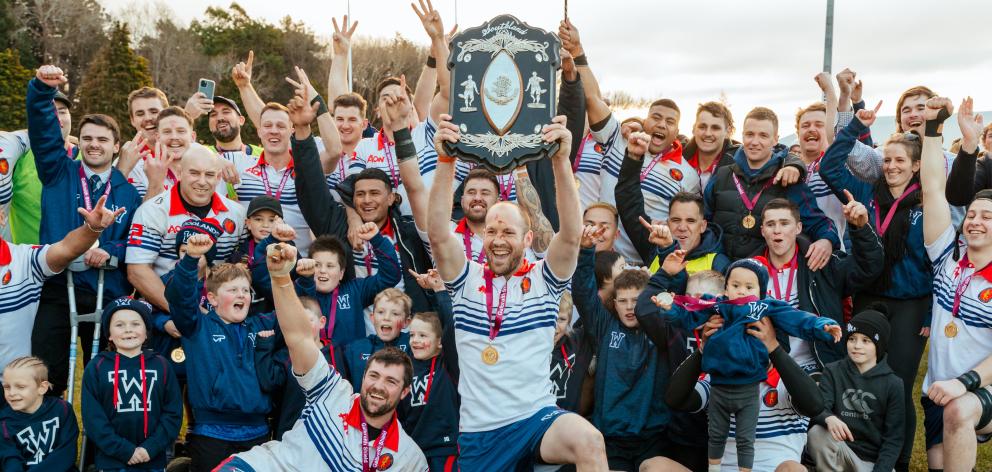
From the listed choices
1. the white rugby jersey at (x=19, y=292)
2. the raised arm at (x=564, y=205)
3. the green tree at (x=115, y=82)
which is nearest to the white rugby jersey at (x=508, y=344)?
the raised arm at (x=564, y=205)

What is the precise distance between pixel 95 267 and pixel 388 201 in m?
Result: 2.16

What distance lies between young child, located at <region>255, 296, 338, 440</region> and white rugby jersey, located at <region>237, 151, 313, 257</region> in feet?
3.70

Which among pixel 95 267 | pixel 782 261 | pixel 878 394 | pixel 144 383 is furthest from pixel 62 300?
pixel 878 394

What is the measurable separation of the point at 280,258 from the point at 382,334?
3.71 feet

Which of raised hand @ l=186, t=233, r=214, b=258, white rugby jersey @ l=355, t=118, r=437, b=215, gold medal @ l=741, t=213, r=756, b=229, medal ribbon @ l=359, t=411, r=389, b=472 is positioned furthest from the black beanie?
raised hand @ l=186, t=233, r=214, b=258

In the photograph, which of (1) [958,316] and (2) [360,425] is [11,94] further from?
(1) [958,316]

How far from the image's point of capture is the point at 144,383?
6.07 meters

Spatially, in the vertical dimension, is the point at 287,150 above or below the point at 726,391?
above

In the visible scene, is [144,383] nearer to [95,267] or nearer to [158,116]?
[95,267]

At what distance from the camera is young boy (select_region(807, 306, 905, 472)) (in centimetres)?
595

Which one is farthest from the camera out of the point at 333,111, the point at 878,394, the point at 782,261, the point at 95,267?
the point at 333,111

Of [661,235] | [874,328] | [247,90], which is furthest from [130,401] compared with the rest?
[874,328]

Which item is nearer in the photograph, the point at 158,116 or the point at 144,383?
the point at 144,383

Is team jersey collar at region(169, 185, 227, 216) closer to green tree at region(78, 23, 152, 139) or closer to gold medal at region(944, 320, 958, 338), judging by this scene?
gold medal at region(944, 320, 958, 338)
